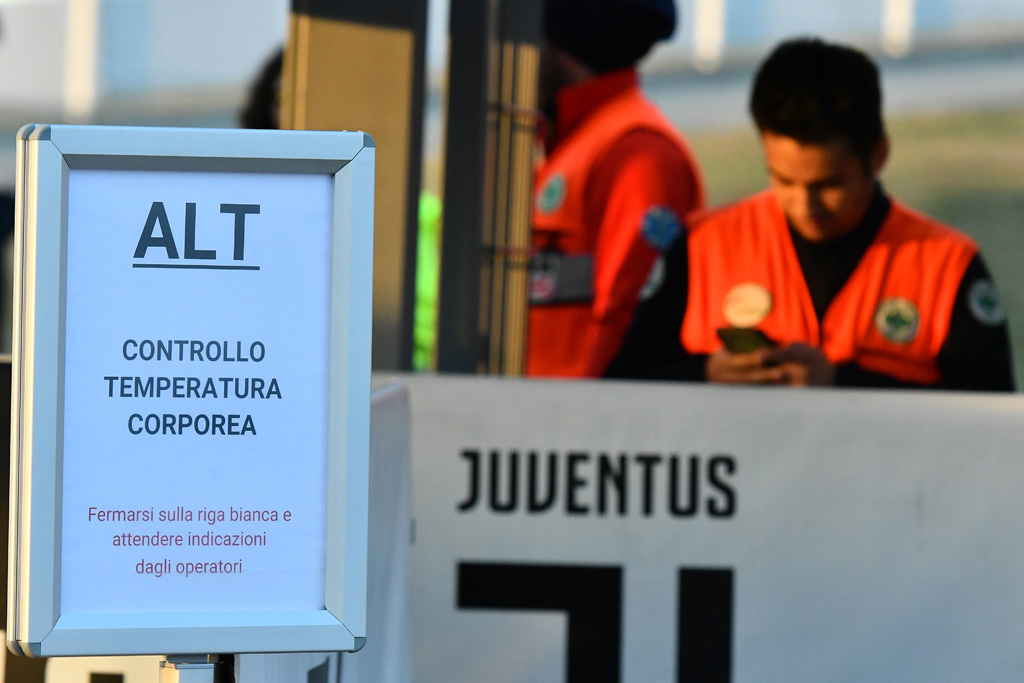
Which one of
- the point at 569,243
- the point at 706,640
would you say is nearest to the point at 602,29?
the point at 569,243

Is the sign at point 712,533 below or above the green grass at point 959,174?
below

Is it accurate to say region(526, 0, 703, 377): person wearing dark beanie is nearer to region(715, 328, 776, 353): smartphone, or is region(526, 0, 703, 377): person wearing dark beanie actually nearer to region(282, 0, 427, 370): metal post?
region(282, 0, 427, 370): metal post

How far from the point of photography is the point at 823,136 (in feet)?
12.3

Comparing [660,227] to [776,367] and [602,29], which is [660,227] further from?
[776,367]

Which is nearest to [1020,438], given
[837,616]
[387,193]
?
[837,616]

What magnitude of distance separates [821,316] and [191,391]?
2548 millimetres

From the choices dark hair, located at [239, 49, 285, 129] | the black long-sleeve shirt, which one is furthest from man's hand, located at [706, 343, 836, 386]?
dark hair, located at [239, 49, 285, 129]

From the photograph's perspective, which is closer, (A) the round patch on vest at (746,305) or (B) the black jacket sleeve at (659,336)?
(B) the black jacket sleeve at (659,336)

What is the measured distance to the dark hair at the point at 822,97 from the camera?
375 centimetres

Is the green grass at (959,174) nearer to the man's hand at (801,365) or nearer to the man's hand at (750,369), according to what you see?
the man's hand at (801,365)

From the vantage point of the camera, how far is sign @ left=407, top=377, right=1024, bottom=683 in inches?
99.7

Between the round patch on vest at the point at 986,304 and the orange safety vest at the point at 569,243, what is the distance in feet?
3.02

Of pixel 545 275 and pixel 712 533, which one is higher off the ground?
pixel 545 275

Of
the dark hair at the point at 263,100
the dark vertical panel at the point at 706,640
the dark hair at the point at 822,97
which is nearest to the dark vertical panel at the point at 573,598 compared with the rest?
the dark vertical panel at the point at 706,640
